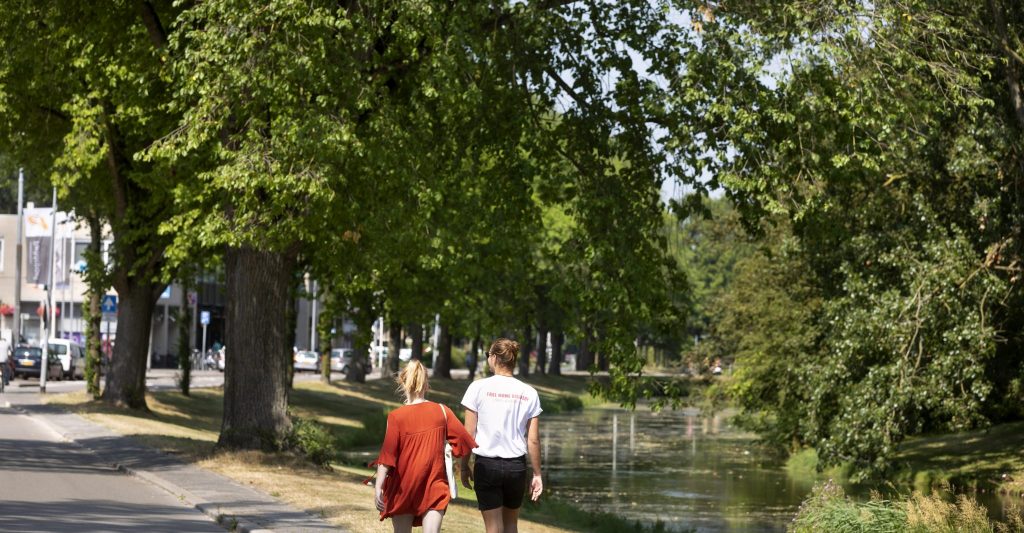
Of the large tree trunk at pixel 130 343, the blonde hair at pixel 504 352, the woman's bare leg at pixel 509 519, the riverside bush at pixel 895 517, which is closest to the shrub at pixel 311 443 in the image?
the riverside bush at pixel 895 517

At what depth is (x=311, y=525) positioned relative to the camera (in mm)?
13906

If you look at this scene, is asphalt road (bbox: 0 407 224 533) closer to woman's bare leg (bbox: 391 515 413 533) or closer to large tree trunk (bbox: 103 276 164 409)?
woman's bare leg (bbox: 391 515 413 533)

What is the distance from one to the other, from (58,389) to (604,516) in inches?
1186

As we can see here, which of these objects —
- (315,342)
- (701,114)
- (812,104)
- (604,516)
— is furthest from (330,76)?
(315,342)

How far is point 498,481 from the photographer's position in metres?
9.66

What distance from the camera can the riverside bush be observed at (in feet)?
58.0

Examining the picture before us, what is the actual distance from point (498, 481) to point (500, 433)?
1.10 ft

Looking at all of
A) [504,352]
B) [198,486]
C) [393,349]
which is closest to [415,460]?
[504,352]

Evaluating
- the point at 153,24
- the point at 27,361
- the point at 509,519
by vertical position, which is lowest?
the point at 509,519

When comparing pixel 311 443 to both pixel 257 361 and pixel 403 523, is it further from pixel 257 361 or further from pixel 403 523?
pixel 403 523

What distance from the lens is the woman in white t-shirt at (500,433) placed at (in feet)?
31.6

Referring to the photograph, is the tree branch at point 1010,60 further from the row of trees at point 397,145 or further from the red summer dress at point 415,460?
the red summer dress at point 415,460

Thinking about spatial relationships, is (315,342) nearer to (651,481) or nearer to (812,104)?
(651,481)

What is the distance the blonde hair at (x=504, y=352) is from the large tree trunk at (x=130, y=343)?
25.8 meters
